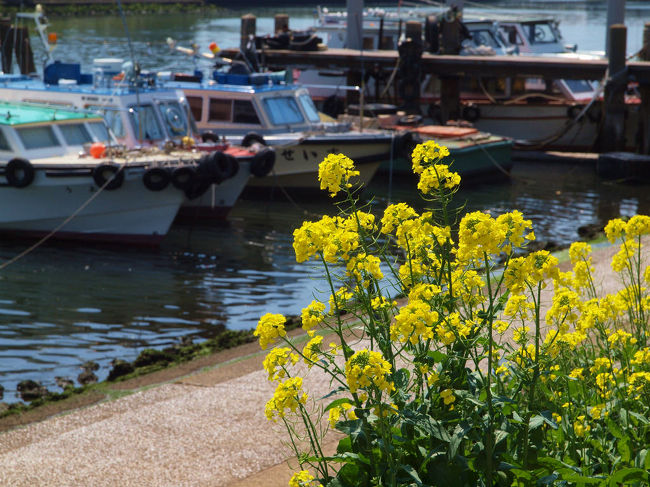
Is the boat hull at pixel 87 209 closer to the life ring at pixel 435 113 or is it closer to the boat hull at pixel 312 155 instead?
the boat hull at pixel 312 155

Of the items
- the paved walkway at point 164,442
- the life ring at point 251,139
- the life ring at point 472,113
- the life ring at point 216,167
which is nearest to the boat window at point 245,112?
the life ring at point 251,139

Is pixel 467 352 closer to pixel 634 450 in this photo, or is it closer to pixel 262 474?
pixel 634 450

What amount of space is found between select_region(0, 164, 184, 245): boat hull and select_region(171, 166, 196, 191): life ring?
0.84 ft

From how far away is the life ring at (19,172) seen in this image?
644 inches

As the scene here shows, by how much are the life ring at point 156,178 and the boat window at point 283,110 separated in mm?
4808

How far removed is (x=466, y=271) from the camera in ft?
14.8

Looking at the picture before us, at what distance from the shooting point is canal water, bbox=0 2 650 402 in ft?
38.9

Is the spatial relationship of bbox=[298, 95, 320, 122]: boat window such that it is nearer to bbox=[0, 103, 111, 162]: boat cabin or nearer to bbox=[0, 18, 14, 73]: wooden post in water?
bbox=[0, 103, 111, 162]: boat cabin

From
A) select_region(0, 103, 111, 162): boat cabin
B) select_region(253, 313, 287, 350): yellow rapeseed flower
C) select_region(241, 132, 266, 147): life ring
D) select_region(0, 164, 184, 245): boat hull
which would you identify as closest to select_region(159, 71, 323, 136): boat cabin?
select_region(241, 132, 266, 147): life ring

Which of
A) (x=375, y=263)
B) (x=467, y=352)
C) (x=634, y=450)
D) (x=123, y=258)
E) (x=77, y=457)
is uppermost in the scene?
(x=375, y=263)

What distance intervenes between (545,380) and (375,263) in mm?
1162

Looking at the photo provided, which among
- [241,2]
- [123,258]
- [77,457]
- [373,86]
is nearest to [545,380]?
[77,457]

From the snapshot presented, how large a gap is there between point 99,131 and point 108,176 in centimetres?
193

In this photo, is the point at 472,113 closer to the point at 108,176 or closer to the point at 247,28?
the point at 247,28
